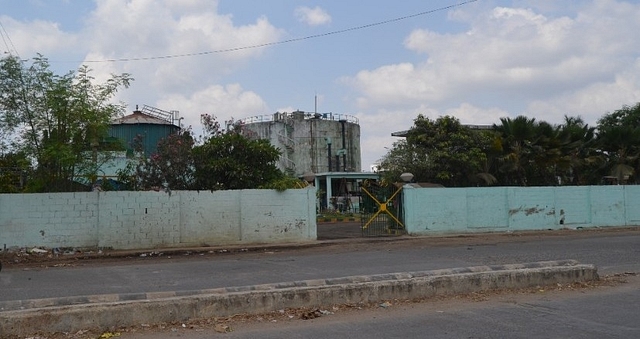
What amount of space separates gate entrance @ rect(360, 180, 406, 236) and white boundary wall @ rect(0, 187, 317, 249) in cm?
305

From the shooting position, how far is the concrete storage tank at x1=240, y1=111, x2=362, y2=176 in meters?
56.1

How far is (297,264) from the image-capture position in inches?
599

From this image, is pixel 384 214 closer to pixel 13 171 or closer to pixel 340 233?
pixel 340 233

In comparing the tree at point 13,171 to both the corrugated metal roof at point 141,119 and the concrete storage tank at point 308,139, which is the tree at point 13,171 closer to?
the corrugated metal roof at point 141,119

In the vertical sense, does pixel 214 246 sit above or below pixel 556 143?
below

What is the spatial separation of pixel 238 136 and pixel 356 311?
47.8 ft

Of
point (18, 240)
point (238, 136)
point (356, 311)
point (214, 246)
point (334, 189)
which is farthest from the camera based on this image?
point (334, 189)

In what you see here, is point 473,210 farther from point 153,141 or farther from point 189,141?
point 153,141

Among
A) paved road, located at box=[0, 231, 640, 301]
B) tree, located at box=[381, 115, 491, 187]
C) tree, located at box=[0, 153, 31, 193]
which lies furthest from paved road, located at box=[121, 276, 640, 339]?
tree, located at box=[381, 115, 491, 187]

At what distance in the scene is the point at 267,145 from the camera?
22.7 metres

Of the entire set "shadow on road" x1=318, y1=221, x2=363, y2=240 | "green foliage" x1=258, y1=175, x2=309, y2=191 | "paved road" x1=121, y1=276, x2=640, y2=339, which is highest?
"green foliage" x1=258, y1=175, x2=309, y2=191

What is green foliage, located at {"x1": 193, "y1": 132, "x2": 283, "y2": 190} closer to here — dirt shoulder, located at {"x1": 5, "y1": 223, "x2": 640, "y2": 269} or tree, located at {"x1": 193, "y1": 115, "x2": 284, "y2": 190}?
tree, located at {"x1": 193, "y1": 115, "x2": 284, "y2": 190}

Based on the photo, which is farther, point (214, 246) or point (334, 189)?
point (334, 189)

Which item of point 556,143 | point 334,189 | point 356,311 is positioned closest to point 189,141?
point 356,311
